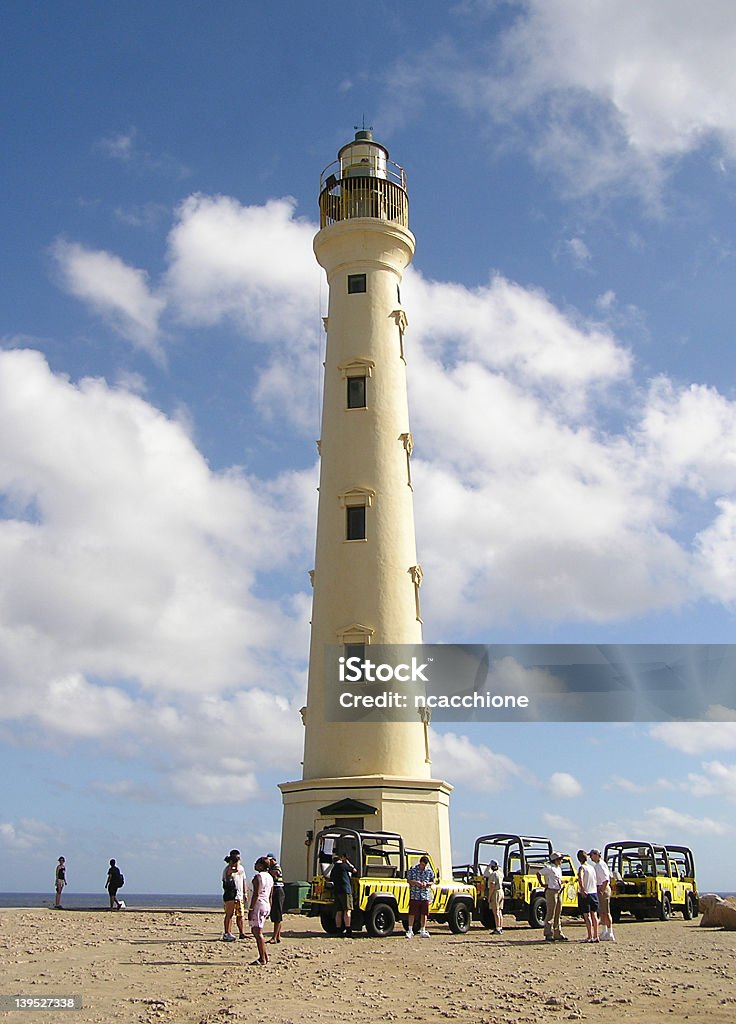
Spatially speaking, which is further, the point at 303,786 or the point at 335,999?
the point at 303,786

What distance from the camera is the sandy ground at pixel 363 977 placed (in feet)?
41.8

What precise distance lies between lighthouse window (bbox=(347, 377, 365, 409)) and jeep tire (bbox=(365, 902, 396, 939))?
53.1 ft

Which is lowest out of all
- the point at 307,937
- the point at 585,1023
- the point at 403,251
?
the point at 585,1023

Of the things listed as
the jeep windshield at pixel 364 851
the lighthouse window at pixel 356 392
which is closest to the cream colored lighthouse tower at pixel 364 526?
the lighthouse window at pixel 356 392

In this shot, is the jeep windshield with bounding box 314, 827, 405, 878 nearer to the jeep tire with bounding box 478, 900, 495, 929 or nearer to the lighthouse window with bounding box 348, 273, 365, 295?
the jeep tire with bounding box 478, 900, 495, 929

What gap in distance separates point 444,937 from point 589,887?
3.34 meters

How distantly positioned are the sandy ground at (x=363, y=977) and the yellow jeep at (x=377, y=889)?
Answer: 0.62 m

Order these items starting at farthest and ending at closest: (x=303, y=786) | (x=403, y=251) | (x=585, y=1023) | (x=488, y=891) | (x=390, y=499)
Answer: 1. (x=403, y=251)
2. (x=390, y=499)
3. (x=303, y=786)
4. (x=488, y=891)
5. (x=585, y=1023)

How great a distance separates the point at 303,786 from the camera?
30.1m

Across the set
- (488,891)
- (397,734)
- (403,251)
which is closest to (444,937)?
(488,891)

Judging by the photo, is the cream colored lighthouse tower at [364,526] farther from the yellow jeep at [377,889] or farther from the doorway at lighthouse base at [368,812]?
the yellow jeep at [377,889]

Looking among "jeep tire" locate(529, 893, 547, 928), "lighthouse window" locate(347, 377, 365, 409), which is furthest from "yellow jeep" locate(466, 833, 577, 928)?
"lighthouse window" locate(347, 377, 365, 409)

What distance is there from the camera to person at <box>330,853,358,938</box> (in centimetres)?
2148

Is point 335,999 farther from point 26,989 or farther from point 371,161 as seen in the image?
point 371,161
